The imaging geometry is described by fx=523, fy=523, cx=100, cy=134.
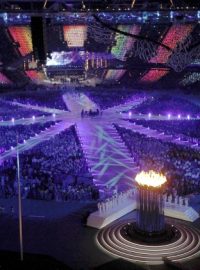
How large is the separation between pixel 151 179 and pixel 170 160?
6.67 m

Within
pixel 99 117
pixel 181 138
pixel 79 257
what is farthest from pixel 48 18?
pixel 99 117

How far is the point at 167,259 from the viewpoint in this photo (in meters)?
12.8

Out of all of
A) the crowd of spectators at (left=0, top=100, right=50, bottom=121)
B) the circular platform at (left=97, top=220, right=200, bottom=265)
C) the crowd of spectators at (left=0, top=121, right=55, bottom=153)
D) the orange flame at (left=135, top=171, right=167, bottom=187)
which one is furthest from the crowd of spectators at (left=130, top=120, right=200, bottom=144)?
the circular platform at (left=97, top=220, right=200, bottom=265)

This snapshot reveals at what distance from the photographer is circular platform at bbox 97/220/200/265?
514 inches

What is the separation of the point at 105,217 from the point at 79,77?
104ft

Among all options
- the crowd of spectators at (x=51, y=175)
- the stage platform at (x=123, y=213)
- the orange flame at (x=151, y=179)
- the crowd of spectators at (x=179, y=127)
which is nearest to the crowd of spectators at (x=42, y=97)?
the crowd of spectators at (x=179, y=127)

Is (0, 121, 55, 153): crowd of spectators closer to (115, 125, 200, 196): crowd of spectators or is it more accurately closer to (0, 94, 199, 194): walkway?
(0, 94, 199, 194): walkway

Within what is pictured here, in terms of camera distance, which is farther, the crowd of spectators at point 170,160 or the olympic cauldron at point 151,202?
the crowd of spectators at point 170,160

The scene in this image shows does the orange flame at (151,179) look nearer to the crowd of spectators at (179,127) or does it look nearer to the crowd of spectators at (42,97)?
the crowd of spectators at (179,127)

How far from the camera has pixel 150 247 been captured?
44.5ft

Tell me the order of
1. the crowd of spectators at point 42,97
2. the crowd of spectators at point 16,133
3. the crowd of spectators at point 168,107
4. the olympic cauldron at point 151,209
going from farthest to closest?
the crowd of spectators at point 42,97, the crowd of spectators at point 168,107, the crowd of spectators at point 16,133, the olympic cauldron at point 151,209

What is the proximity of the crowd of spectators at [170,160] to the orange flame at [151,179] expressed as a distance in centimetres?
272

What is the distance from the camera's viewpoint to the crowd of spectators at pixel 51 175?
56.4 feet

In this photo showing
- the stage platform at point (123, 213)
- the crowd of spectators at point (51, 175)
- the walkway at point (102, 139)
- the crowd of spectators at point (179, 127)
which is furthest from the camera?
the crowd of spectators at point (179, 127)
